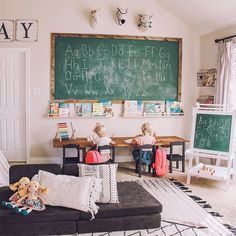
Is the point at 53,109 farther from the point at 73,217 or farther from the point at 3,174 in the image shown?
the point at 73,217

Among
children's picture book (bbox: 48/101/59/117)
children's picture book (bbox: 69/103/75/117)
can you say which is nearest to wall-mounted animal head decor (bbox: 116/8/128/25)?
children's picture book (bbox: 69/103/75/117)

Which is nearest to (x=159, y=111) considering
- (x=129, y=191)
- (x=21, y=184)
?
(x=129, y=191)

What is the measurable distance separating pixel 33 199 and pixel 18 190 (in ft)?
0.58

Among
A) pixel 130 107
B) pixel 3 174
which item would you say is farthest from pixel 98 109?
pixel 3 174

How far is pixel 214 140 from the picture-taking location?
4.87 metres

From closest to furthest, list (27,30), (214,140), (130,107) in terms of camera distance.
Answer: (214,140)
(27,30)
(130,107)

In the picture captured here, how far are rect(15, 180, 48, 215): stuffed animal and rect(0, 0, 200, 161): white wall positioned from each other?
2893 millimetres

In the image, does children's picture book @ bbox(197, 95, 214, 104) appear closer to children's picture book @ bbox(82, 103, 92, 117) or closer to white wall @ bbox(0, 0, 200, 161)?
white wall @ bbox(0, 0, 200, 161)

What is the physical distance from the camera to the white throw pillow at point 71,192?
304 centimetres

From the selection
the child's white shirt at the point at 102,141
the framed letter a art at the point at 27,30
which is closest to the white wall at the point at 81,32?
the framed letter a art at the point at 27,30

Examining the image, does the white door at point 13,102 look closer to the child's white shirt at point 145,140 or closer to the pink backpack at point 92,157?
the pink backpack at point 92,157

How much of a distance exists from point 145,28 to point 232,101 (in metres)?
1.94

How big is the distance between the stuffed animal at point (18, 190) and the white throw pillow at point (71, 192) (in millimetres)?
150

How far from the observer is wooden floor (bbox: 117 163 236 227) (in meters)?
3.85
